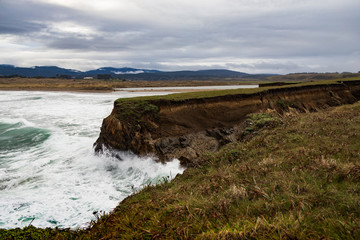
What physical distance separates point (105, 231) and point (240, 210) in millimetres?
2153

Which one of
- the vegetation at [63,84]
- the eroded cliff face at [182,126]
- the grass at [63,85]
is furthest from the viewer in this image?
the vegetation at [63,84]

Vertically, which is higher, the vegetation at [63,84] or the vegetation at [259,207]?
the vegetation at [63,84]

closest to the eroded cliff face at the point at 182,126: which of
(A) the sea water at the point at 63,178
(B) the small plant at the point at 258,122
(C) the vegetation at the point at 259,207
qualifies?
(B) the small plant at the point at 258,122

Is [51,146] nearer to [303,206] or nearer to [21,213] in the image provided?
[21,213]

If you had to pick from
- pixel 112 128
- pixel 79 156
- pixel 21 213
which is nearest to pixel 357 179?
pixel 21 213

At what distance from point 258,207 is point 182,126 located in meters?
8.74

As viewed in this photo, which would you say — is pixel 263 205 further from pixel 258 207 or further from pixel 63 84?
pixel 63 84

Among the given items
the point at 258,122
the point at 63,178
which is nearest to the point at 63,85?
the point at 63,178

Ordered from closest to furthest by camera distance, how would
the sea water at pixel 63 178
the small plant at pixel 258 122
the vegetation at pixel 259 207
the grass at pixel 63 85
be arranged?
the vegetation at pixel 259 207, the sea water at pixel 63 178, the small plant at pixel 258 122, the grass at pixel 63 85

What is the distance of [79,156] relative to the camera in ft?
39.7

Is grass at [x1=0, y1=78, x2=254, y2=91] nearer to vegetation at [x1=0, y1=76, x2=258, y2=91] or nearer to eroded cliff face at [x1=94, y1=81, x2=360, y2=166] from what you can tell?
vegetation at [x1=0, y1=76, x2=258, y2=91]

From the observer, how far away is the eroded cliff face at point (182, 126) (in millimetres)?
11258

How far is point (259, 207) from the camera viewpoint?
3865 mm

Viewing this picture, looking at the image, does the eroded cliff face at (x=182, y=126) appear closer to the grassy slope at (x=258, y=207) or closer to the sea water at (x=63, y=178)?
the sea water at (x=63, y=178)
